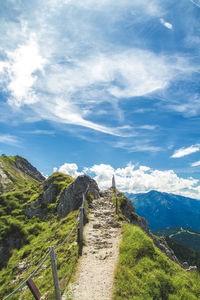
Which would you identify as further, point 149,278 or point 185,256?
point 185,256

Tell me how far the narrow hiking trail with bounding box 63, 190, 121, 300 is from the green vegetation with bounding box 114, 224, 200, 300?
0.74 m

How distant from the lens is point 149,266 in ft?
35.6

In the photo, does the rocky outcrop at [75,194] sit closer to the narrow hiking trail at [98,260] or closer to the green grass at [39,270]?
the green grass at [39,270]

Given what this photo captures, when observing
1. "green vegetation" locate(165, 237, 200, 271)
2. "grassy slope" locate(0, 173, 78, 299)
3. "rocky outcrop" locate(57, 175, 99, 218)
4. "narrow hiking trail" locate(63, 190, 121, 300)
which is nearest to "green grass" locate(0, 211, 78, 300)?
"grassy slope" locate(0, 173, 78, 299)

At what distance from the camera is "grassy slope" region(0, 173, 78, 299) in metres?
12.7

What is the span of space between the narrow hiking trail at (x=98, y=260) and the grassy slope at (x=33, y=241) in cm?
100

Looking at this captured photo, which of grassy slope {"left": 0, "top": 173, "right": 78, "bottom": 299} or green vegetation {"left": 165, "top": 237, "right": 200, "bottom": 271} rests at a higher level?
grassy slope {"left": 0, "top": 173, "right": 78, "bottom": 299}

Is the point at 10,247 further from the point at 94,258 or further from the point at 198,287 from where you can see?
the point at 198,287

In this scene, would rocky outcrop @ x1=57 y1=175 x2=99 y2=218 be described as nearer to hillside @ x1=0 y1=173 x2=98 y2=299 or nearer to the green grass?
hillside @ x1=0 y1=173 x2=98 y2=299

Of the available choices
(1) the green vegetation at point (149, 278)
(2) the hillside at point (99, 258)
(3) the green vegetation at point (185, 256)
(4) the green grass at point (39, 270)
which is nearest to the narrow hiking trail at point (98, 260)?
(2) the hillside at point (99, 258)

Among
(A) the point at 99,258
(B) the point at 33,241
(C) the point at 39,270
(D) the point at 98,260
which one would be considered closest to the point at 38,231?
(B) the point at 33,241

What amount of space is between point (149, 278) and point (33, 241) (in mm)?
24099

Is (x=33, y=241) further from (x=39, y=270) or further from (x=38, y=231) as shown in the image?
(x=39, y=270)

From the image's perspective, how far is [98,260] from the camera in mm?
13094
